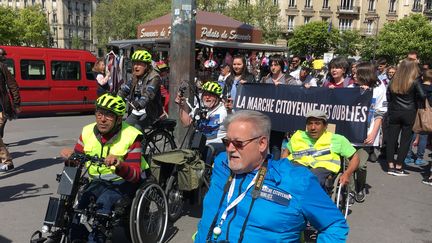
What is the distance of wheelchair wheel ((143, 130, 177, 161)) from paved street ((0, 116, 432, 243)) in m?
1.21

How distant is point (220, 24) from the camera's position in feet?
52.8

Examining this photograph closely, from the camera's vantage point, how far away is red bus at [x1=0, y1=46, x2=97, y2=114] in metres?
11.6

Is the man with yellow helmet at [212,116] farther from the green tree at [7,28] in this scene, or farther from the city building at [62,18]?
the city building at [62,18]

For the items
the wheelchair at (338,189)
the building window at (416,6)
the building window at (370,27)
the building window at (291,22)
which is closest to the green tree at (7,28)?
the building window at (291,22)

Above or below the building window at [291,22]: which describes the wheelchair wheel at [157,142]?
below

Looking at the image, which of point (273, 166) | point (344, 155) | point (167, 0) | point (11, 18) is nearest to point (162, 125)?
point (344, 155)

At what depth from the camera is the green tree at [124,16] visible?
144ft

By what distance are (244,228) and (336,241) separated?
0.46m

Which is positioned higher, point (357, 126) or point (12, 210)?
point (357, 126)

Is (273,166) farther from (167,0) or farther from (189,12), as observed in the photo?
(167,0)

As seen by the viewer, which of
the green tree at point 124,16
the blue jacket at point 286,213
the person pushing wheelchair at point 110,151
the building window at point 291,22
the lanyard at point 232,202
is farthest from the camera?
the building window at point 291,22

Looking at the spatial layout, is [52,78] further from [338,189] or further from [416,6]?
[416,6]

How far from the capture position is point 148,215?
3.80 meters

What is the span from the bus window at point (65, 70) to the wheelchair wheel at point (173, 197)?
9.18 metres
